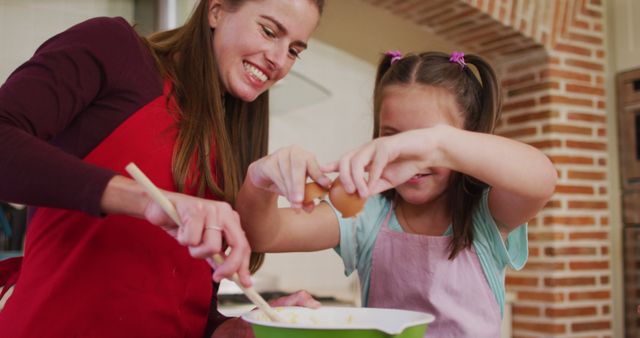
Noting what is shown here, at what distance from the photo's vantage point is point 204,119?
42.8 inches

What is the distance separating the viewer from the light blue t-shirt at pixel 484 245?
1.11m

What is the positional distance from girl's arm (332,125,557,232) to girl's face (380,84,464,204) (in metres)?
0.14

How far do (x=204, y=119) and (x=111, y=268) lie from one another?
0.27 metres

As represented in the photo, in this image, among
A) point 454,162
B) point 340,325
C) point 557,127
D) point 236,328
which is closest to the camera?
point 340,325

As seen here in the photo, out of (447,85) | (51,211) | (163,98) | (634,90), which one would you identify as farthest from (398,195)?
(634,90)

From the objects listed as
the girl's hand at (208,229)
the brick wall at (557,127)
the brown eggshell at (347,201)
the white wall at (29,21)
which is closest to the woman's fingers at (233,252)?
the girl's hand at (208,229)

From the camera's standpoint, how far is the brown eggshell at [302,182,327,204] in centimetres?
74

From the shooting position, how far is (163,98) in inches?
41.0

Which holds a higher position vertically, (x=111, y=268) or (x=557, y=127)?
(x=557, y=127)

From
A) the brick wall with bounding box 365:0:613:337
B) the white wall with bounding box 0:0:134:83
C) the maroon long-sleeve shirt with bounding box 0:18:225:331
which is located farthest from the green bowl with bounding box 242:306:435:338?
the brick wall with bounding box 365:0:613:337

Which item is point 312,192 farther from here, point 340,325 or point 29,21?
point 29,21

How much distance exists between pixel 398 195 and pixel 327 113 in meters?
2.16

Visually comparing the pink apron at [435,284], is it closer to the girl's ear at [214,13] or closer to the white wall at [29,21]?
the girl's ear at [214,13]

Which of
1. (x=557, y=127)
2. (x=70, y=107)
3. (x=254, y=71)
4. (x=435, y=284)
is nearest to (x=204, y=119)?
(x=254, y=71)
